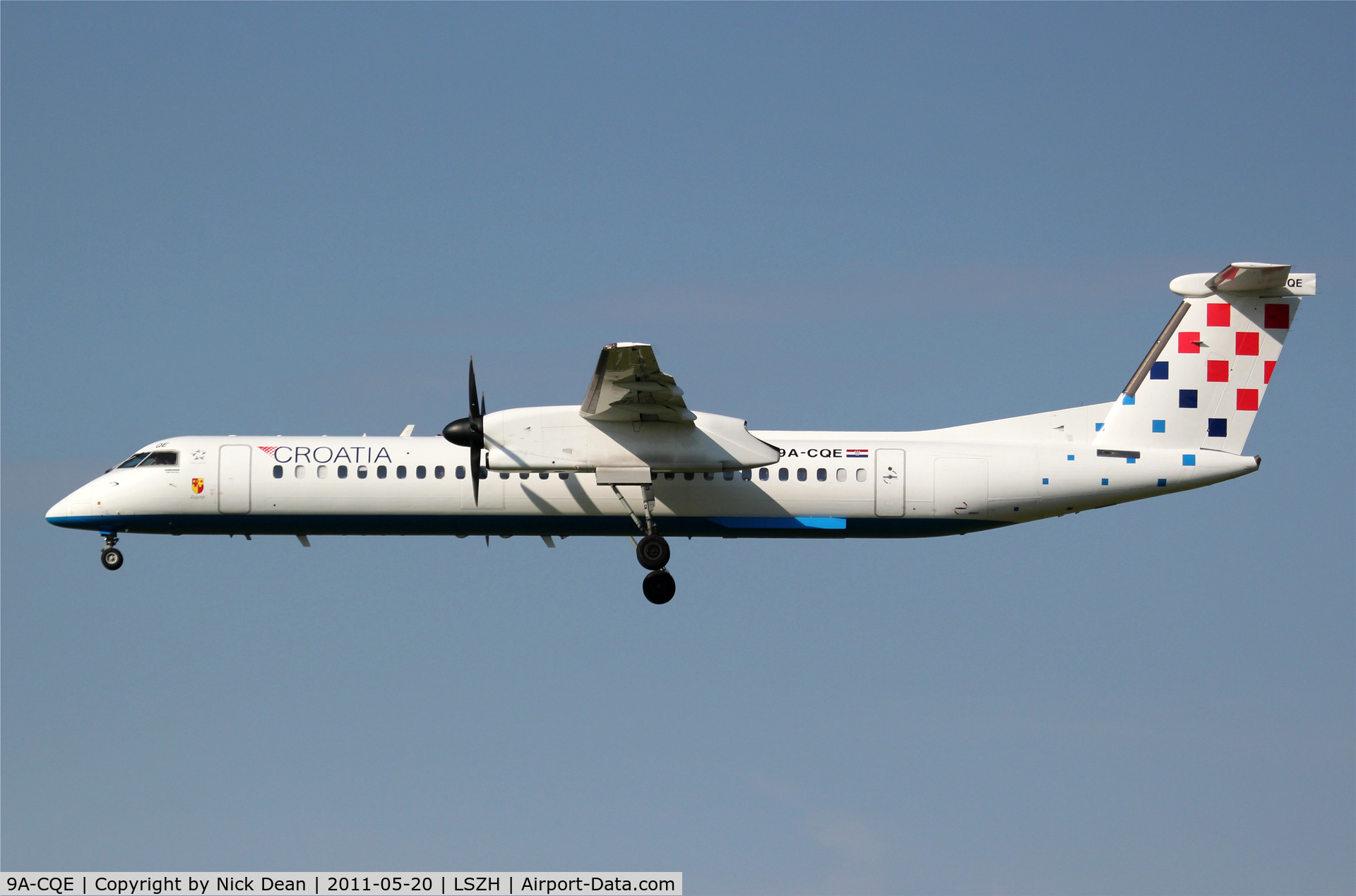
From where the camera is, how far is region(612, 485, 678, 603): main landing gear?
25.1 metres

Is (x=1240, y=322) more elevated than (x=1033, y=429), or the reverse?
(x=1240, y=322)

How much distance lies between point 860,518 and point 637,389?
5137 millimetres

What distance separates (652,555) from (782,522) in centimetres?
244

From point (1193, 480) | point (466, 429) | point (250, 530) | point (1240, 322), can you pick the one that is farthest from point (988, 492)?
point (250, 530)

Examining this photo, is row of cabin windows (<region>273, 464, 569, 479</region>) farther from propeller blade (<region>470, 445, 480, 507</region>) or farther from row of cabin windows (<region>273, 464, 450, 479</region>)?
propeller blade (<region>470, 445, 480, 507</region>)

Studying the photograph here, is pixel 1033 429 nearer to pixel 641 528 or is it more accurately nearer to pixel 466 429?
pixel 641 528

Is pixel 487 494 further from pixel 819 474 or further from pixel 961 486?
pixel 961 486

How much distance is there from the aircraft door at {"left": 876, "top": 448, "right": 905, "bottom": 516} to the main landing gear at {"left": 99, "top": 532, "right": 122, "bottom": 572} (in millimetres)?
13955

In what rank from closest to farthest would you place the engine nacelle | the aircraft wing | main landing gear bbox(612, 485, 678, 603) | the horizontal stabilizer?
1. the aircraft wing
2. the engine nacelle
3. main landing gear bbox(612, 485, 678, 603)
4. the horizontal stabilizer

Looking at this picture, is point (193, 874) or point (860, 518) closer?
point (193, 874)

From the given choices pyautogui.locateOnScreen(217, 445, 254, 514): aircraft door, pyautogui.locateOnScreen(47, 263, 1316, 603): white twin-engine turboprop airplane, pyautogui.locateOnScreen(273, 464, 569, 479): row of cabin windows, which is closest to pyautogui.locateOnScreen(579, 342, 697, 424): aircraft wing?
pyautogui.locateOnScreen(47, 263, 1316, 603): white twin-engine turboprop airplane

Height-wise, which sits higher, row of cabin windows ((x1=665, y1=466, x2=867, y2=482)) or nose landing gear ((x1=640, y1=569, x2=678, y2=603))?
row of cabin windows ((x1=665, y1=466, x2=867, y2=482))

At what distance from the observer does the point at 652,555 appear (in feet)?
82.5

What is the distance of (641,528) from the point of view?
2553 cm
